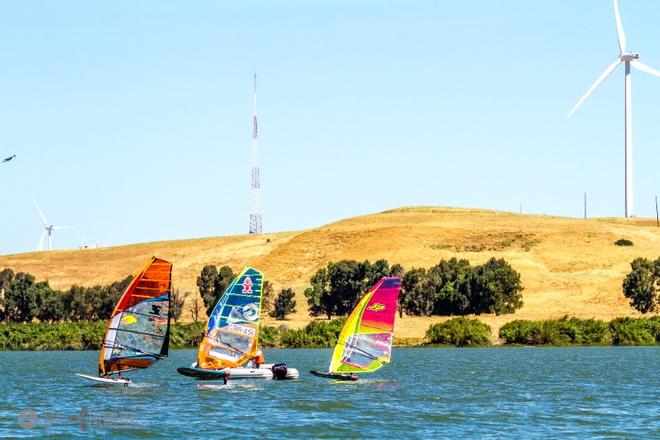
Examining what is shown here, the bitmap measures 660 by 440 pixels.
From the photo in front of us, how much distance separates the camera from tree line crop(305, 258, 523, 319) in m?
156

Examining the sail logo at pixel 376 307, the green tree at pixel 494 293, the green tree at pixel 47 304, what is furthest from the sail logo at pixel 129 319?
the green tree at pixel 47 304

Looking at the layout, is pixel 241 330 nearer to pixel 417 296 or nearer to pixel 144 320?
pixel 144 320

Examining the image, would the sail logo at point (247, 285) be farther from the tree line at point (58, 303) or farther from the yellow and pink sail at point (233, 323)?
the tree line at point (58, 303)

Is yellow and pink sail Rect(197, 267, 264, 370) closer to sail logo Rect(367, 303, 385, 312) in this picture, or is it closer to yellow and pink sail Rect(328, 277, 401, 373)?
yellow and pink sail Rect(328, 277, 401, 373)

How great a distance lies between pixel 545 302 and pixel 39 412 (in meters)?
117

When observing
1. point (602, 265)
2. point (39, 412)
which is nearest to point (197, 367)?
point (39, 412)

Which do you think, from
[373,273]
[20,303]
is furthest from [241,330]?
[20,303]

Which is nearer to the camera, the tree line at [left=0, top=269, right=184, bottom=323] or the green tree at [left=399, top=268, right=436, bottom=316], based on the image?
the green tree at [left=399, top=268, right=436, bottom=316]

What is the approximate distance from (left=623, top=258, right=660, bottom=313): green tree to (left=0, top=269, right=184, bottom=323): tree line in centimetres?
6062

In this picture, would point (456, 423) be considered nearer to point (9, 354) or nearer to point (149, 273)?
point (149, 273)

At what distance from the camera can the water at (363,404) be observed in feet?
164

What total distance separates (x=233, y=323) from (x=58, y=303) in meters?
98.4

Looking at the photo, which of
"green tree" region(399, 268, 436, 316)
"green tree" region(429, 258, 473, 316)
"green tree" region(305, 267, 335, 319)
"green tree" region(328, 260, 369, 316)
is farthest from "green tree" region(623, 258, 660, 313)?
"green tree" region(305, 267, 335, 319)

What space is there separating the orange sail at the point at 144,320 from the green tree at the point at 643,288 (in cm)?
10173
